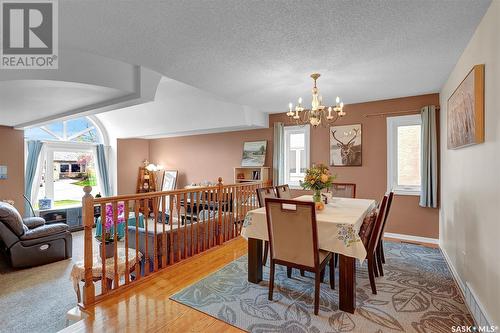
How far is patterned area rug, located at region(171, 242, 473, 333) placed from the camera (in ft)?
6.42

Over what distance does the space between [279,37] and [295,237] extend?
1815 millimetres

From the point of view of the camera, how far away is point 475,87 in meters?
2.03

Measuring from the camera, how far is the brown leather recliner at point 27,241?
3.59 metres

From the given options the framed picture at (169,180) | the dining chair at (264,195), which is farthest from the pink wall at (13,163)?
the dining chair at (264,195)

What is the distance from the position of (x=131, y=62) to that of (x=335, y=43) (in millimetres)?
2228

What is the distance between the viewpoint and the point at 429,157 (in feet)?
13.0

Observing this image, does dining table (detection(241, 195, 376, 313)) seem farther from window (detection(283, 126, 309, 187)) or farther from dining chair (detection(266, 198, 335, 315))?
window (detection(283, 126, 309, 187))

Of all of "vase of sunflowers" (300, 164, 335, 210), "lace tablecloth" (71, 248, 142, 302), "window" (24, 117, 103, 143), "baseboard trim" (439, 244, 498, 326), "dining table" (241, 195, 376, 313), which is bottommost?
"baseboard trim" (439, 244, 498, 326)

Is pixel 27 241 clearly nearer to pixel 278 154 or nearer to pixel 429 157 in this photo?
pixel 278 154

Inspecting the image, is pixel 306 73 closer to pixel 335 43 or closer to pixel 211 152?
pixel 335 43

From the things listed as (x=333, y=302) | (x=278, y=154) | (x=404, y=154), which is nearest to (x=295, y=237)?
(x=333, y=302)

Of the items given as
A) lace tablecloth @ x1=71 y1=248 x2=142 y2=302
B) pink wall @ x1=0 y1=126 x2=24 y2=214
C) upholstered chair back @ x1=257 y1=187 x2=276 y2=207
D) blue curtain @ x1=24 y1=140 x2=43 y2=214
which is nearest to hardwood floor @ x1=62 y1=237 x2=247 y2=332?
lace tablecloth @ x1=71 y1=248 x2=142 y2=302

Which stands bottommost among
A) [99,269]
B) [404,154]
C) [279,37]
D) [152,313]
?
[152,313]

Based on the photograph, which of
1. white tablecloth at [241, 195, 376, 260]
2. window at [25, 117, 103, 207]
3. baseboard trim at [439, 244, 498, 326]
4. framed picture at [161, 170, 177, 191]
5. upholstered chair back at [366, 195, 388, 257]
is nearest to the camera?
baseboard trim at [439, 244, 498, 326]
